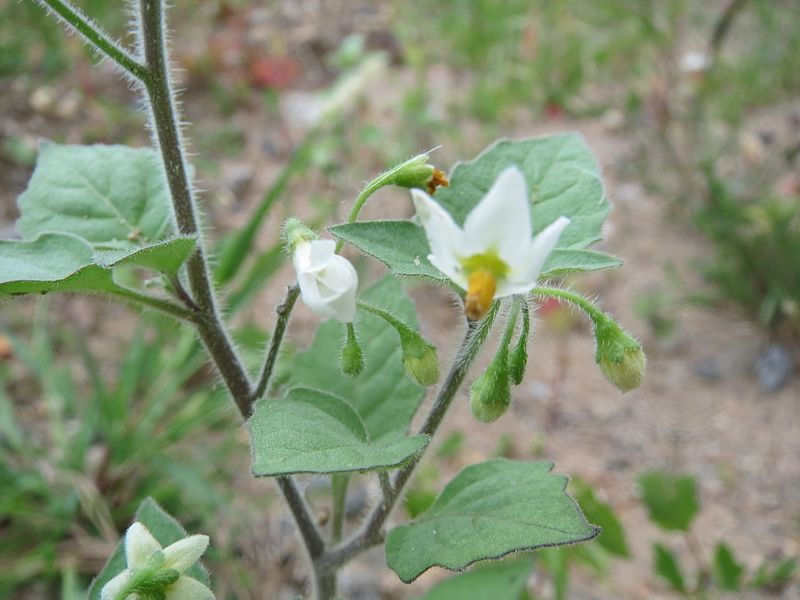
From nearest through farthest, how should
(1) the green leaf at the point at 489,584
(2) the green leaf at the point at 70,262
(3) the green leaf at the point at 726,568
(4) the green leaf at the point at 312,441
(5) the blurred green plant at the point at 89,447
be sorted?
(4) the green leaf at the point at 312,441 → (2) the green leaf at the point at 70,262 → (1) the green leaf at the point at 489,584 → (3) the green leaf at the point at 726,568 → (5) the blurred green plant at the point at 89,447

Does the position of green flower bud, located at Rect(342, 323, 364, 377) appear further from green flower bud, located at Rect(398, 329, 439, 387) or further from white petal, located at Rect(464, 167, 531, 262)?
white petal, located at Rect(464, 167, 531, 262)

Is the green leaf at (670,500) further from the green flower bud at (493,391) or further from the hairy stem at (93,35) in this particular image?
the hairy stem at (93,35)

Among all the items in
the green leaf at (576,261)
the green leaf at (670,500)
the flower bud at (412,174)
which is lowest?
the green leaf at (670,500)

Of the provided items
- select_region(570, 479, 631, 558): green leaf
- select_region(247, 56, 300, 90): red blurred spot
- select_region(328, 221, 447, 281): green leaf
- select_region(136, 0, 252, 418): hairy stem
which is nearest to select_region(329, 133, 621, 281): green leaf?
select_region(328, 221, 447, 281): green leaf

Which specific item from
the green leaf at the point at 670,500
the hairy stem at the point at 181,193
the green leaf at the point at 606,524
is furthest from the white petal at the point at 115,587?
the green leaf at the point at 670,500

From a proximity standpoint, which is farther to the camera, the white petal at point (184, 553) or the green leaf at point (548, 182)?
the green leaf at point (548, 182)
